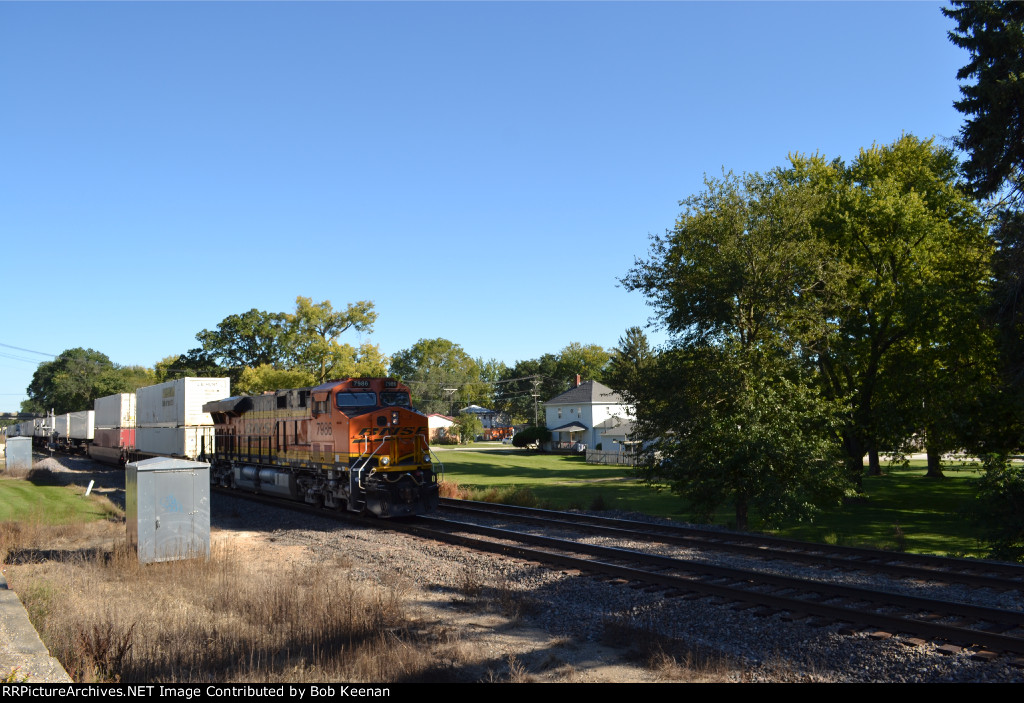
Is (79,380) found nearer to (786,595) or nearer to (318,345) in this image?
(318,345)

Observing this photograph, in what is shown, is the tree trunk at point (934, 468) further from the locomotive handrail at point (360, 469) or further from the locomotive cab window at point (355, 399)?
the locomotive handrail at point (360, 469)

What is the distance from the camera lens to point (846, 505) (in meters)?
26.2

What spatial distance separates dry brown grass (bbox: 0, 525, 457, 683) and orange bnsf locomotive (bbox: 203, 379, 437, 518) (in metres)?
5.24

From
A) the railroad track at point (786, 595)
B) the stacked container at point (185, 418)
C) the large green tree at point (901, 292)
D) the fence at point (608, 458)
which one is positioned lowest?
the fence at point (608, 458)

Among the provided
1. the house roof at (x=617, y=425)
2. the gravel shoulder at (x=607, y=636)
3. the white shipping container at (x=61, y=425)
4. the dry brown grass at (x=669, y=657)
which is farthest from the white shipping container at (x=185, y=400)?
the house roof at (x=617, y=425)

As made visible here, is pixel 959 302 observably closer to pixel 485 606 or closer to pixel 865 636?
pixel 865 636

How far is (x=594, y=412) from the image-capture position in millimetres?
73625

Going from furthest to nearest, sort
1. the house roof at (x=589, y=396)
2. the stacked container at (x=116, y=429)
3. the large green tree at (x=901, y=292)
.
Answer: the house roof at (x=589, y=396)
the stacked container at (x=116, y=429)
the large green tree at (x=901, y=292)

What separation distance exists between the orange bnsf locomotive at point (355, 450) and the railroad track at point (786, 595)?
3.79 metres

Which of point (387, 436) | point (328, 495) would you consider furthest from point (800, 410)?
point (328, 495)

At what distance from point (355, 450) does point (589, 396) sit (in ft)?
187

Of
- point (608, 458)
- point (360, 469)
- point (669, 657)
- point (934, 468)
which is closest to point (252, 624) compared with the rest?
point (669, 657)

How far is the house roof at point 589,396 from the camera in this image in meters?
73.8

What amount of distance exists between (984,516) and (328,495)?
656 inches
